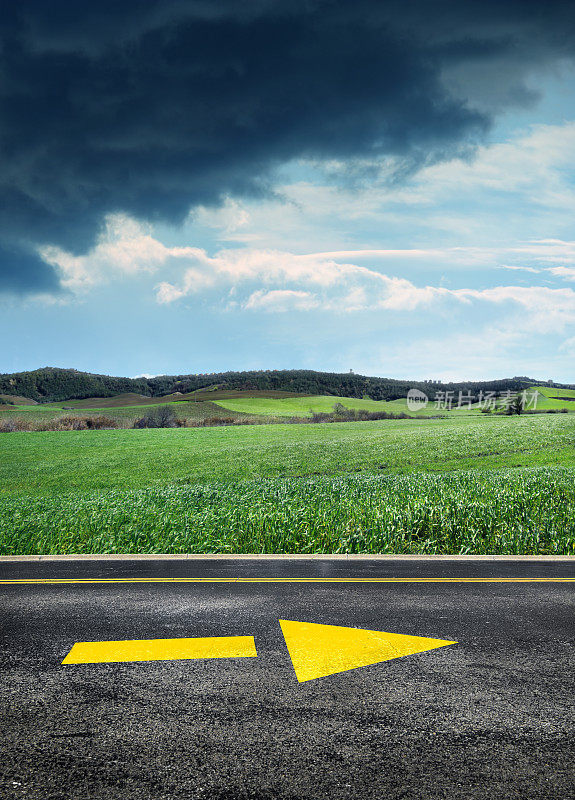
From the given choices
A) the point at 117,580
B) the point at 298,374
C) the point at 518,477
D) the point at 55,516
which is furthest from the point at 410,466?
the point at 298,374

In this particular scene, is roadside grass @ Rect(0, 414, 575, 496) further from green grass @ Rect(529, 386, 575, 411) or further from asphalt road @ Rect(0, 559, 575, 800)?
green grass @ Rect(529, 386, 575, 411)

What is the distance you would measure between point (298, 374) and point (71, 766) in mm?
116711

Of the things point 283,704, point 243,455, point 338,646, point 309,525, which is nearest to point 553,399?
point 243,455

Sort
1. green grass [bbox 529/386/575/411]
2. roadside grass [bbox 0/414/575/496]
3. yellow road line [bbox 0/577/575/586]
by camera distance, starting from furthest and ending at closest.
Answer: green grass [bbox 529/386/575/411] < roadside grass [bbox 0/414/575/496] < yellow road line [bbox 0/577/575/586]

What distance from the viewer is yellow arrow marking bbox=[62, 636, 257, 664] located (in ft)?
15.5

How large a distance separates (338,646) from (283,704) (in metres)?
1.16

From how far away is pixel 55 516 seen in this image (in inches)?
490

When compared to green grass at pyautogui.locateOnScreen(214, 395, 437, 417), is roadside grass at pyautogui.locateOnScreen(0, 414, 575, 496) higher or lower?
lower

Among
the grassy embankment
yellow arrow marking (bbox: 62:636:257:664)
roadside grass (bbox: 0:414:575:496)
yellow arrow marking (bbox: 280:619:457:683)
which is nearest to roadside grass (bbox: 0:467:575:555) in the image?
the grassy embankment

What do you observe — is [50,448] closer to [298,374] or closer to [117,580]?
[117,580]

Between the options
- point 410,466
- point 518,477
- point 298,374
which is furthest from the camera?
point 298,374

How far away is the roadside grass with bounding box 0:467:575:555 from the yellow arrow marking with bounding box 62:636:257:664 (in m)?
5.14

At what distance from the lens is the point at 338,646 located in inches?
195

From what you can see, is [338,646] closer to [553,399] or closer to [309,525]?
[309,525]
